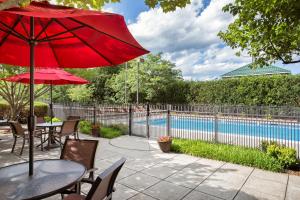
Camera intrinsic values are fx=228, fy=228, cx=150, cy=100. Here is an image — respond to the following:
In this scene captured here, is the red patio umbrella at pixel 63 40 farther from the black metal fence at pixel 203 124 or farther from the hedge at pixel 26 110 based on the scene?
the hedge at pixel 26 110

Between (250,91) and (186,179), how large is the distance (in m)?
15.6

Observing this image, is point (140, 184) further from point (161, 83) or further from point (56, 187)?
point (161, 83)

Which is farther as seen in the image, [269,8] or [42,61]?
[269,8]

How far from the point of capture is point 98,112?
11648 mm

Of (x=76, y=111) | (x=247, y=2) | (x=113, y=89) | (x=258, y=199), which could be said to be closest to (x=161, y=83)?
(x=113, y=89)

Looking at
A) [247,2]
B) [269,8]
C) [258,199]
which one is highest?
[247,2]

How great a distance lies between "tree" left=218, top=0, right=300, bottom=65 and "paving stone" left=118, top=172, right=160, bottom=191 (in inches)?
155

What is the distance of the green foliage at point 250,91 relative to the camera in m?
16.7

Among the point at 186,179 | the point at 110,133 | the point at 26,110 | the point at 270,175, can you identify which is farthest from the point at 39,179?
the point at 26,110

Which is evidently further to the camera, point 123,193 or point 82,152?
point 123,193

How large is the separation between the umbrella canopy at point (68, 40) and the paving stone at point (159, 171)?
2853 millimetres

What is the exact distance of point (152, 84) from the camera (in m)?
22.6

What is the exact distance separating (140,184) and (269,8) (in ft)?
14.4

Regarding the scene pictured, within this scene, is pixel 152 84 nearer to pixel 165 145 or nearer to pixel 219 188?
pixel 165 145
